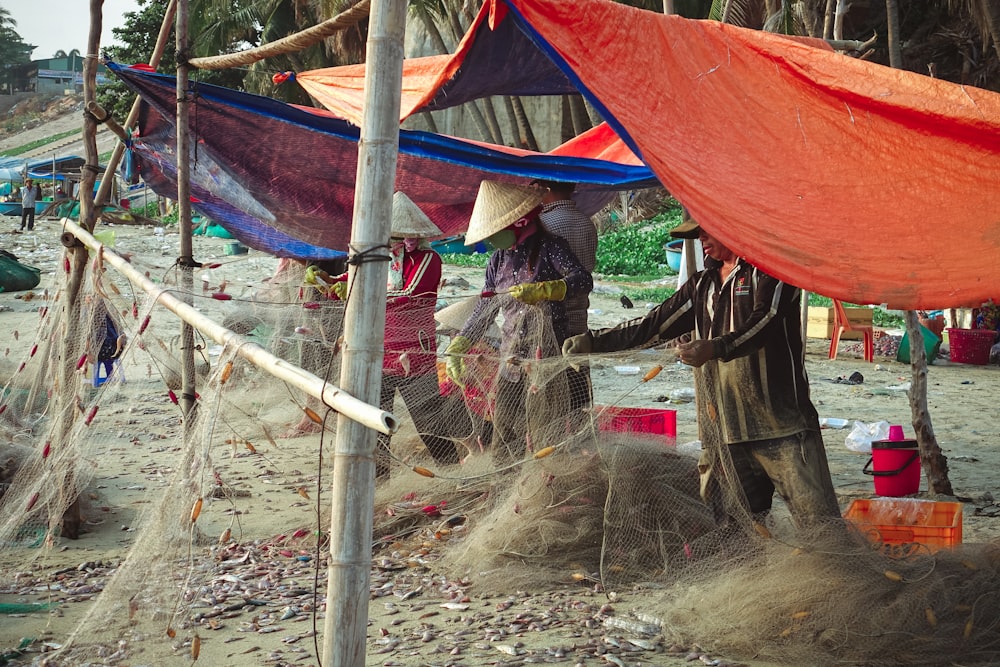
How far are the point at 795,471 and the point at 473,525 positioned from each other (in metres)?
1.46

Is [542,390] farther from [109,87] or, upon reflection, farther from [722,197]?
[109,87]

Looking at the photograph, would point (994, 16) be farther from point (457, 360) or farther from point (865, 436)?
point (457, 360)

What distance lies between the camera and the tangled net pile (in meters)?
3.25

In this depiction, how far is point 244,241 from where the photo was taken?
6652 mm

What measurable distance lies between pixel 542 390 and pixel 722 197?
1.27 m

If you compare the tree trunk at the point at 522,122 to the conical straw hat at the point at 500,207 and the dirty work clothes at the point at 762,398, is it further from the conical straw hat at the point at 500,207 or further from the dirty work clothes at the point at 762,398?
the dirty work clothes at the point at 762,398

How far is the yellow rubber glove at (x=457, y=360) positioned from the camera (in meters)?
4.42

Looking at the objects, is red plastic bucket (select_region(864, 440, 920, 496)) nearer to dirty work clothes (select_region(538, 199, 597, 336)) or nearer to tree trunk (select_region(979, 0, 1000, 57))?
dirty work clothes (select_region(538, 199, 597, 336))

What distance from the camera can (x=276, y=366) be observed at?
2674 millimetres

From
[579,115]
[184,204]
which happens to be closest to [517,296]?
[184,204]

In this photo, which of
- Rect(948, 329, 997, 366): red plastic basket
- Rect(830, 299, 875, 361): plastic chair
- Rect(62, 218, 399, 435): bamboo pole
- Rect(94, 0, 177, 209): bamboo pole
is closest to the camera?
Rect(62, 218, 399, 435): bamboo pole

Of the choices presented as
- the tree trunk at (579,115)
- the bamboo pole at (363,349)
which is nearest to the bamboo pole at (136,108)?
the bamboo pole at (363,349)

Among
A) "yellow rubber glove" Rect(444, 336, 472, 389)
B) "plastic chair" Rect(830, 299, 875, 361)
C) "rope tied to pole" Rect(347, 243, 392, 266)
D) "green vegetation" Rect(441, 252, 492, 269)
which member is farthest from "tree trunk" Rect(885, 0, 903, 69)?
"green vegetation" Rect(441, 252, 492, 269)

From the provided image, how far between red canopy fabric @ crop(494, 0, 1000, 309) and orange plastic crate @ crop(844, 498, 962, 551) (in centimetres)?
125
